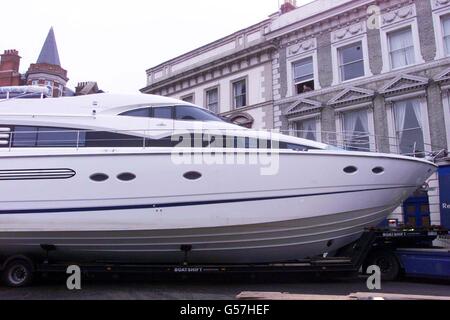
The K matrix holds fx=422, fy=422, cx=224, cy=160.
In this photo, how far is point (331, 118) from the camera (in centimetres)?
1398

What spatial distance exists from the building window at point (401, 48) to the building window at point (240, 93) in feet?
18.8

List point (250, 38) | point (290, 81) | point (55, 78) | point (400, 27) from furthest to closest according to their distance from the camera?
point (55, 78) < point (250, 38) < point (290, 81) < point (400, 27)

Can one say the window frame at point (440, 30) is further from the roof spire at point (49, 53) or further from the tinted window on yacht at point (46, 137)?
the roof spire at point (49, 53)

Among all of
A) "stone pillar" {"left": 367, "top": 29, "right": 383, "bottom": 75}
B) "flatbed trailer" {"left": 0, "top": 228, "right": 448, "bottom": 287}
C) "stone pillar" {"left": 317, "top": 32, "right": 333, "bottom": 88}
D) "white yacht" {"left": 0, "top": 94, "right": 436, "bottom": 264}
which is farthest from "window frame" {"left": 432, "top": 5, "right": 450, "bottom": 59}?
"flatbed trailer" {"left": 0, "top": 228, "right": 448, "bottom": 287}

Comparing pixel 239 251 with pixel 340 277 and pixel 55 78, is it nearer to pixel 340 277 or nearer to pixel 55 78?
pixel 340 277

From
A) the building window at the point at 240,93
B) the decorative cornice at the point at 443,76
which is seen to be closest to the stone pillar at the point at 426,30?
the decorative cornice at the point at 443,76

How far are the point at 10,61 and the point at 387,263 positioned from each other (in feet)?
91.1

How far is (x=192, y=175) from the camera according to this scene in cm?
668

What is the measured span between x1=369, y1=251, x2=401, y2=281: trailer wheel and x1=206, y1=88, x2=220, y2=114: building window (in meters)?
11.1

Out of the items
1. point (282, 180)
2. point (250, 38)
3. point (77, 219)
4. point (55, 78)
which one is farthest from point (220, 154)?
point (55, 78)

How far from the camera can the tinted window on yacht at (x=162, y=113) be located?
25.7ft

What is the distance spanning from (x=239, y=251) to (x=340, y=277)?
178cm

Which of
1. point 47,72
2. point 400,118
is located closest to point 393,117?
point 400,118

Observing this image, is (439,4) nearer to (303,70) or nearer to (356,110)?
(356,110)
